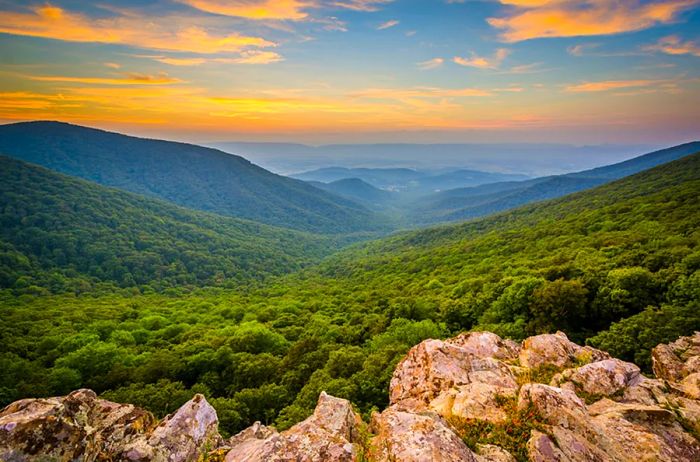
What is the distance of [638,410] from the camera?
42.1 ft

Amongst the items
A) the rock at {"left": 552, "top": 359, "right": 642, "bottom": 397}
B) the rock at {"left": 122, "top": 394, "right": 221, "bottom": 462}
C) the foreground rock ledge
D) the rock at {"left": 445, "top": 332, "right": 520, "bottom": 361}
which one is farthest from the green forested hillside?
the rock at {"left": 122, "top": 394, "right": 221, "bottom": 462}

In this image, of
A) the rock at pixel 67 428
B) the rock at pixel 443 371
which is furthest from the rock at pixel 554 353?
the rock at pixel 67 428

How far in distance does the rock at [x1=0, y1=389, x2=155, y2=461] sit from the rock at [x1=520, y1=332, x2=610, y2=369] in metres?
22.3

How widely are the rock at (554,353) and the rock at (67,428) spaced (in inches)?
879

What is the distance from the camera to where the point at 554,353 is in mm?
21422

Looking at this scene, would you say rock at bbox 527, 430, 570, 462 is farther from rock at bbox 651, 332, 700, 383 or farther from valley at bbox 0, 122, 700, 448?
valley at bbox 0, 122, 700, 448

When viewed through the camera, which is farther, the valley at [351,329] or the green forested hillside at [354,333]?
the valley at [351,329]

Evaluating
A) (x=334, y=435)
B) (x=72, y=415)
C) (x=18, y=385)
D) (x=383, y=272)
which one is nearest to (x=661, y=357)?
(x=334, y=435)

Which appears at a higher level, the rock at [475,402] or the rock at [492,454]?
the rock at [492,454]

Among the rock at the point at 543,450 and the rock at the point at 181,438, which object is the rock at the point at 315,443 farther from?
the rock at the point at 543,450

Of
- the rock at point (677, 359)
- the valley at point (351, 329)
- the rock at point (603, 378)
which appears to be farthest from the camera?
the valley at point (351, 329)

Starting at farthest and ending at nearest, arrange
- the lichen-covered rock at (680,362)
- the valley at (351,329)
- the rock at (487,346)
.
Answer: the valley at (351,329) → the rock at (487,346) → the lichen-covered rock at (680,362)

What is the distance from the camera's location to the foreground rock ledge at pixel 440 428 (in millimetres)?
11242

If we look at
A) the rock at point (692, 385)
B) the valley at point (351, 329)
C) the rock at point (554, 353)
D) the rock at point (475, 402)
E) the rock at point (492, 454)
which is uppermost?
the rock at point (692, 385)
